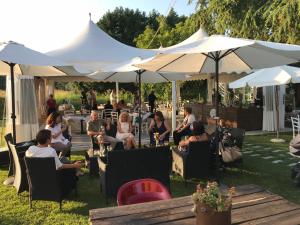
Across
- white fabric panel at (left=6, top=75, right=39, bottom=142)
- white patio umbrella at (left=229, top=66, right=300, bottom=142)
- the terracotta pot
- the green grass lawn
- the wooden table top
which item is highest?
white patio umbrella at (left=229, top=66, right=300, bottom=142)

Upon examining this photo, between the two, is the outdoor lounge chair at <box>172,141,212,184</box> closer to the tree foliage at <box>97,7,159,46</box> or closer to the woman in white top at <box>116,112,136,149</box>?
the woman in white top at <box>116,112,136,149</box>

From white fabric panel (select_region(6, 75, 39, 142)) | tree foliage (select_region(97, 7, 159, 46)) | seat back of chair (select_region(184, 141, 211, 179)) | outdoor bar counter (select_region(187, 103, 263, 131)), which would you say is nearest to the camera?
seat back of chair (select_region(184, 141, 211, 179))

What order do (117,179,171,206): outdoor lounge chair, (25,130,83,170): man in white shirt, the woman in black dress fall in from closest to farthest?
(117,179,171,206): outdoor lounge chair
(25,130,83,170): man in white shirt
the woman in black dress

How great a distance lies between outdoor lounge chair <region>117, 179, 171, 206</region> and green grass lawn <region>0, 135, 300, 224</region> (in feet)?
6.21

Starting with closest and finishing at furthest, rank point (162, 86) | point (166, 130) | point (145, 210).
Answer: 1. point (145, 210)
2. point (166, 130)
3. point (162, 86)

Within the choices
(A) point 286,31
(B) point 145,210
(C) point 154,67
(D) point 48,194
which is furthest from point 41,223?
(A) point 286,31

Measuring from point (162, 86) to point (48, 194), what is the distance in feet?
58.5

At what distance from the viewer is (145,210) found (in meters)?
2.89

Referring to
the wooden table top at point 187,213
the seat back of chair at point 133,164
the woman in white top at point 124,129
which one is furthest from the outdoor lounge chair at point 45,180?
the woman in white top at point 124,129

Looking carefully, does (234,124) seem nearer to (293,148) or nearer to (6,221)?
(293,148)

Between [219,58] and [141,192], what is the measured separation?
3496 mm

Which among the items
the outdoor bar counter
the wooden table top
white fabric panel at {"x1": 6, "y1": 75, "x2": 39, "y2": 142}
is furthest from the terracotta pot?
the outdoor bar counter

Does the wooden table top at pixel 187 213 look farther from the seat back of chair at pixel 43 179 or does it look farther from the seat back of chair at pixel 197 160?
the seat back of chair at pixel 197 160

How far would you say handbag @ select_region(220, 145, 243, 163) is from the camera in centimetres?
717
